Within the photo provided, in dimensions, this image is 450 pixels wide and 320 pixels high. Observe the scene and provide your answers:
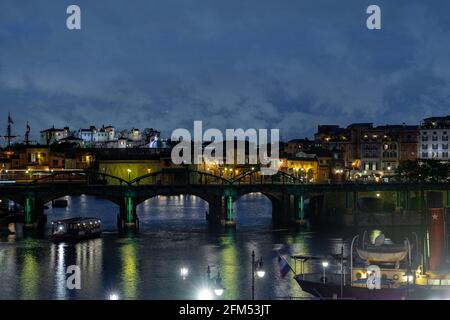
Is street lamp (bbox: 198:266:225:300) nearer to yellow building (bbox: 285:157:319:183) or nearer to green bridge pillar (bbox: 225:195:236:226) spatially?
green bridge pillar (bbox: 225:195:236:226)

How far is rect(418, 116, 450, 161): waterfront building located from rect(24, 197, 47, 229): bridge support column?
96.8 m

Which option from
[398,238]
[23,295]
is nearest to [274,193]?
[398,238]

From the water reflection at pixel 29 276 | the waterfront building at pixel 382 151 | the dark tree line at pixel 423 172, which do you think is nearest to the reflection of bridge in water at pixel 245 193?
the dark tree line at pixel 423 172

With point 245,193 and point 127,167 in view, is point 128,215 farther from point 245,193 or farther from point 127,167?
point 127,167

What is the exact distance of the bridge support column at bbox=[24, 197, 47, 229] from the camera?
88812 mm

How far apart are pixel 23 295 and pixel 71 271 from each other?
7.80 metres

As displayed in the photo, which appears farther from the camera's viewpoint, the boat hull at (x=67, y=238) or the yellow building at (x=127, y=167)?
the yellow building at (x=127, y=167)

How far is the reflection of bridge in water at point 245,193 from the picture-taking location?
91000 millimetres

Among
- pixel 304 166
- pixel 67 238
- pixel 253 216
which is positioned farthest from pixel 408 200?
pixel 304 166

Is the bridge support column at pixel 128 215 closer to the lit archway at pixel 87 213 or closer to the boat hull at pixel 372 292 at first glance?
the lit archway at pixel 87 213

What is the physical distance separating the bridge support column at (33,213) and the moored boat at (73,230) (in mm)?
11233

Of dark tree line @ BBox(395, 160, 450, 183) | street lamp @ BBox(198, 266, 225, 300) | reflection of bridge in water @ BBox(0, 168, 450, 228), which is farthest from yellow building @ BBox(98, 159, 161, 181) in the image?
street lamp @ BBox(198, 266, 225, 300)
